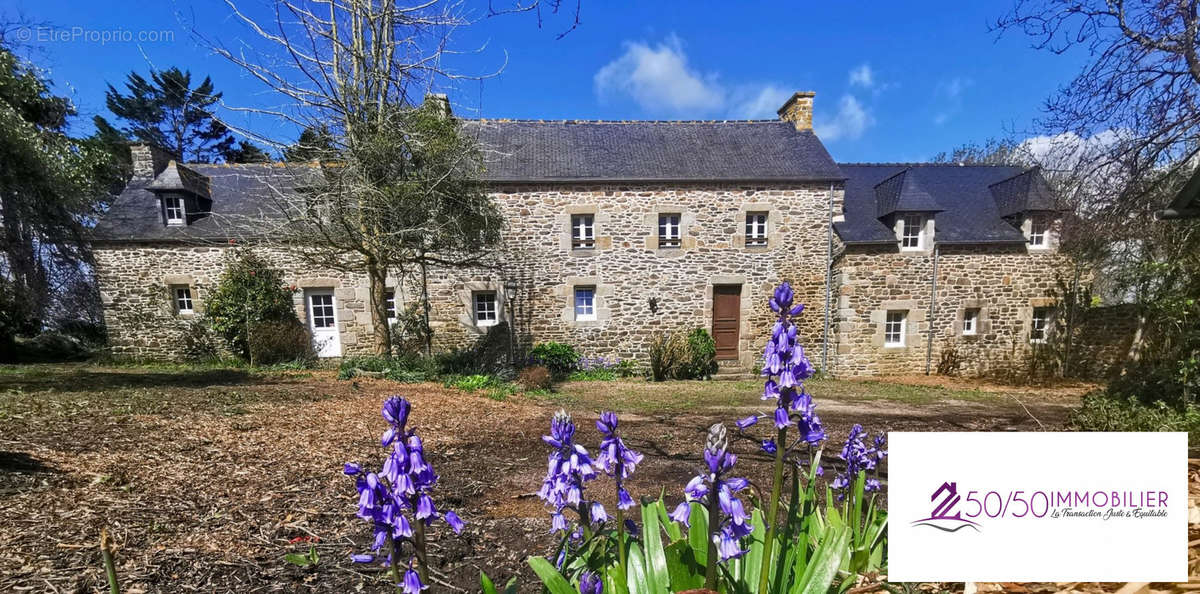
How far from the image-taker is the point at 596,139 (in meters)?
12.9

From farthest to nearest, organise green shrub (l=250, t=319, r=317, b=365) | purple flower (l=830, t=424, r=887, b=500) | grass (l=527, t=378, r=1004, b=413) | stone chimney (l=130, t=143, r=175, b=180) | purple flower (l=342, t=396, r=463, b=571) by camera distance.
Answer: stone chimney (l=130, t=143, r=175, b=180), green shrub (l=250, t=319, r=317, b=365), grass (l=527, t=378, r=1004, b=413), purple flower (l=830, t=424, r=887, b=500), purple flower (l=342, t=396, r=463, b=571)

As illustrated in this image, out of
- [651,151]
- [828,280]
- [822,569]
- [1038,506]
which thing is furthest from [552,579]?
[651,151]

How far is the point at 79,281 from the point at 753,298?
18966 millimetres

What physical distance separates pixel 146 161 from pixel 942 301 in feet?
71.9

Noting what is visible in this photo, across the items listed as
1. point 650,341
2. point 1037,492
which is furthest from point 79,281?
point 1037,492

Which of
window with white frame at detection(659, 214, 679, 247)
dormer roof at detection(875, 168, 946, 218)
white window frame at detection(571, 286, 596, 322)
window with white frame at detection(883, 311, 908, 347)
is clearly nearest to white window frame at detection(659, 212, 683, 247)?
window with white frame at detection(659, 214, 679, 247)

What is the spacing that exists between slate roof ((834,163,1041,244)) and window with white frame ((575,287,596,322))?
6535 millimetres

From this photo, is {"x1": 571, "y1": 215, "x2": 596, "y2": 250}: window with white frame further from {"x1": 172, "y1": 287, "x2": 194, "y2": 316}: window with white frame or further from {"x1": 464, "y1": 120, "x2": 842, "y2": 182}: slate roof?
{"x1": 172, "y1": 287, "x2": 194, "y2": 316}: window with white frame

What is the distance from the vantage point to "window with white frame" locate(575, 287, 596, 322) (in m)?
11.8

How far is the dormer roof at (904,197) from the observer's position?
36.3ft

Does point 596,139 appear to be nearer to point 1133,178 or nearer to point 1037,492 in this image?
point 1133,178

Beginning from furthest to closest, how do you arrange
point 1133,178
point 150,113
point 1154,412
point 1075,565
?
point 150,113
point 1133,178
point 1154,412
point 1075,565

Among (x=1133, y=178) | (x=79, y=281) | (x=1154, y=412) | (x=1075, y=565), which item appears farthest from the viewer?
(x=79, y=281)

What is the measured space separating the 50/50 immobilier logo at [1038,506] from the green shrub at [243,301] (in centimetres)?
1335
